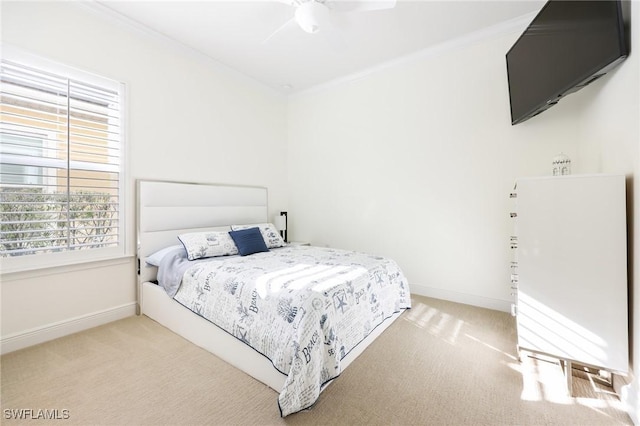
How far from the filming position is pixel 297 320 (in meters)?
1.67

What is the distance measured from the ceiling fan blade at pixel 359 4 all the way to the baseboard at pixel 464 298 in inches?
115

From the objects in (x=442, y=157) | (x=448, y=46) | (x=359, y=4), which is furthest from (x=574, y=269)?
(x=448, y=46)

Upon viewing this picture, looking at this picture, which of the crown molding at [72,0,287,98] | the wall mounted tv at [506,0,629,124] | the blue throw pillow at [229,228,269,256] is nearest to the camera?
the wall mounted tv at [506,0,629,124]

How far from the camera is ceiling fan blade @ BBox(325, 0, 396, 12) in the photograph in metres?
2.09

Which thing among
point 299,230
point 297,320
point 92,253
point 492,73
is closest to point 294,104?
point 299,230

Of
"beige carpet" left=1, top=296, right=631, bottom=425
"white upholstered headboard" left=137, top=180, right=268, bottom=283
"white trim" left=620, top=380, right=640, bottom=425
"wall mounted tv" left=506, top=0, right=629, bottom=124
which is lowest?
"beige carpet" left=1, top=296, right=631, bottom=425

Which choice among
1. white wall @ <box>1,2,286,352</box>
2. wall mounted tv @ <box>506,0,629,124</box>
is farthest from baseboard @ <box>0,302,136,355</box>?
wall mounted tv @ <box>506,0,629,124</box>

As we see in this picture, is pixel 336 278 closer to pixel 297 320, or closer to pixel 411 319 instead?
pixel 297 320

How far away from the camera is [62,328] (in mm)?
2404

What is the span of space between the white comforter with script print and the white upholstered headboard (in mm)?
770

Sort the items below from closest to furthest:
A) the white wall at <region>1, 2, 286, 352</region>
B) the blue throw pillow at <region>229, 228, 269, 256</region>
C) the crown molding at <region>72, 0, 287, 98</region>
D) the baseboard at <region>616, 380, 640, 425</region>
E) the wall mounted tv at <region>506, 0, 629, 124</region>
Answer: the baseboard at <region>616, 380, 640, 425</region>
the wall mounted tv at <region>506, 0, 629, 124</region>
the white wall at <region>1, 2, 286, 352</region>
the crown molding at <region>72, 0, 287, 98</region>
the blue throw pillow at <region>229, 228, 269, 256</region>

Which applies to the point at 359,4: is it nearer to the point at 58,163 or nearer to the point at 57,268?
the point at 58,163

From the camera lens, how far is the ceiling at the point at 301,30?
2.59 metres

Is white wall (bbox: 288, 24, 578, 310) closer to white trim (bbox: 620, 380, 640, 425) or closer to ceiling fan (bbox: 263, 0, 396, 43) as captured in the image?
white trim (bbox: 620, 380, 640, 425)
